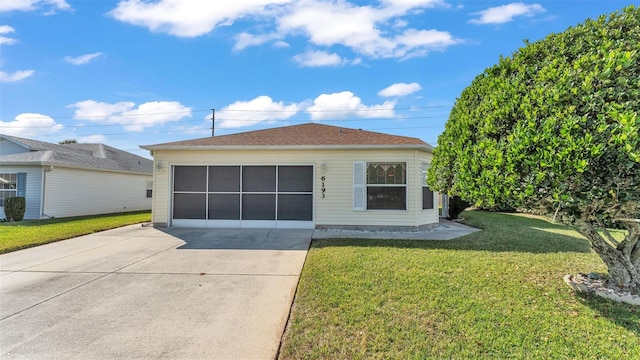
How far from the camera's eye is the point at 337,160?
365 inches

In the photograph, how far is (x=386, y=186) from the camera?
9133 millimetres

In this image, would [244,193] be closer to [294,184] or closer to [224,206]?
[224,206]

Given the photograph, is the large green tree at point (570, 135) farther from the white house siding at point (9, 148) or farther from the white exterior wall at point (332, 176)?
the white house siding at point (9, 148)

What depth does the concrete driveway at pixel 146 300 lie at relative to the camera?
273cm

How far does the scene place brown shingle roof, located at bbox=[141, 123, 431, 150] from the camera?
923 centimetres

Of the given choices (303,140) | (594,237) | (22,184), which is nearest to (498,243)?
(594,237)

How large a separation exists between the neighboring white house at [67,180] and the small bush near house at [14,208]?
0.47 metres

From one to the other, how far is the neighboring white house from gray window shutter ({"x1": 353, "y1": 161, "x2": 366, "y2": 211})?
12.7 m

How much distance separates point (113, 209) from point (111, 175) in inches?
73.0

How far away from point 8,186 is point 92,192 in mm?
A: 2886

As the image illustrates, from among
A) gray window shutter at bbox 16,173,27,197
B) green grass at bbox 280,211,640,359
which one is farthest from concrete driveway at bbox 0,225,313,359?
gray window shutter at bbox 16,173,27,197

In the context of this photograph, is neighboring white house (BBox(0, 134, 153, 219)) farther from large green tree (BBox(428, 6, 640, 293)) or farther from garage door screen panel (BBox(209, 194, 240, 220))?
large green tree (BBox(428, 6, 640, 293))

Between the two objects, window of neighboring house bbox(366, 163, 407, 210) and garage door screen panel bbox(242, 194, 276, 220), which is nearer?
window of neighboring house bbox(366, 163, 407, 210)

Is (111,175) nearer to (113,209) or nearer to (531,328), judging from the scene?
(113,209)
